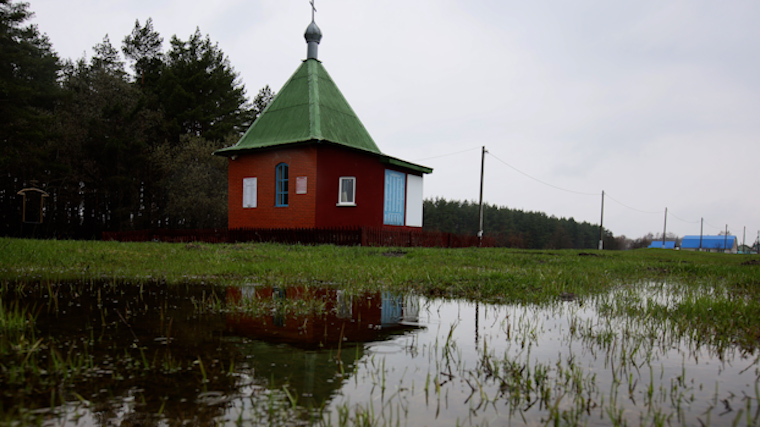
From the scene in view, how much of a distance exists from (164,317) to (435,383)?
283 centimetres

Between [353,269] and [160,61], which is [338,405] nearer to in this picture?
[353,269]

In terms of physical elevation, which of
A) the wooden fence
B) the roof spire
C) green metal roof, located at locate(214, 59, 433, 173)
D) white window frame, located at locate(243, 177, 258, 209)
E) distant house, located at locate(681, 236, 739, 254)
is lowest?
distant house, located at locate(681, 236, 739, 254)

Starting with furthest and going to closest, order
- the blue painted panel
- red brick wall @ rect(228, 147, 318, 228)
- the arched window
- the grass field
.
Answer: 1. the blue painted panel
2. the arched window
3. red brick wall @ rect(228, 147, 318, 228)
4. the grass field

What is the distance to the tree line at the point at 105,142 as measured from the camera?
30734 millimetres

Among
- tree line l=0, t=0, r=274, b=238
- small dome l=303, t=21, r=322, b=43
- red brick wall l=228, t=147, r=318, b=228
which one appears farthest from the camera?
tree line l=0, t=0, r=274, b=238

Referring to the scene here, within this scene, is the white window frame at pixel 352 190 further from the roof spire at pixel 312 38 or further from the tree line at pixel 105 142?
the tree line at pixel 105 142

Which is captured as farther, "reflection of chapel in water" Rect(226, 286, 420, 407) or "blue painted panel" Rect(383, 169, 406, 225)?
"blue painted panel" Rect(383, 169, 406, 225)

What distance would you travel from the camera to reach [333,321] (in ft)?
14.5

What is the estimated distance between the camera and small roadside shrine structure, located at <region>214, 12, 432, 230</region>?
64.5ft

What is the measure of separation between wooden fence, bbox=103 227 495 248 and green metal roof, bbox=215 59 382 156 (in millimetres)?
3742

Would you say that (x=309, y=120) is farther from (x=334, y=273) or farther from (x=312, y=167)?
(x=334, y=273)

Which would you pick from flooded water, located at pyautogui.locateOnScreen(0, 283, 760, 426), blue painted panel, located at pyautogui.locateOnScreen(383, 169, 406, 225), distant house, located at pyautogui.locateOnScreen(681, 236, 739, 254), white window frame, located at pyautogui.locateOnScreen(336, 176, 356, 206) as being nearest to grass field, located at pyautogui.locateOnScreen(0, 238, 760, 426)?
flooded water, located at pyautogui.locateOnScreen(0, 283, 760, 426)

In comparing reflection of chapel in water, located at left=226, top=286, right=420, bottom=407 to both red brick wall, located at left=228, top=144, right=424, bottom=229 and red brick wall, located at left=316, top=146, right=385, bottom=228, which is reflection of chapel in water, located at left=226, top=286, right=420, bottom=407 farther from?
red brick wall, located at left=316, top=146, right=385, bottom=228

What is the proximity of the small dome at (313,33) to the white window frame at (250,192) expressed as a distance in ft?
25.2
